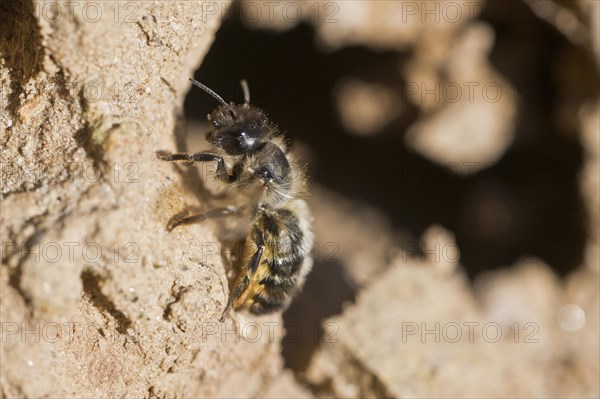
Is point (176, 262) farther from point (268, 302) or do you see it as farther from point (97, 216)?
point (268, 302)

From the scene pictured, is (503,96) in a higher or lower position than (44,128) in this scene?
lower

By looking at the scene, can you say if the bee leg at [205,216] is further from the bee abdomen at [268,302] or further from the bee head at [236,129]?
the bee abdomen at [268,302]

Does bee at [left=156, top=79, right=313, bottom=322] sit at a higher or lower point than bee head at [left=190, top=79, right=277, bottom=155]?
lower

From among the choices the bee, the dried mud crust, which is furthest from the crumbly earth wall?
the bee

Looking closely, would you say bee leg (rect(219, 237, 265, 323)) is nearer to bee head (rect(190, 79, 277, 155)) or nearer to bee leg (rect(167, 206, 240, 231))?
bee leg (rect(167, 206, 240, 231))

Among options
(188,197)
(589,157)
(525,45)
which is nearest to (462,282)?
(589,157)

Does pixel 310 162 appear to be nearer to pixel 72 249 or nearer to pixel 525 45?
pixel 525 45

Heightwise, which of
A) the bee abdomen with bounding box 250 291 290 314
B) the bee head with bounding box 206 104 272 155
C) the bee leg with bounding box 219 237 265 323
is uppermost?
the bee head with bounding box 206 104 272 155
